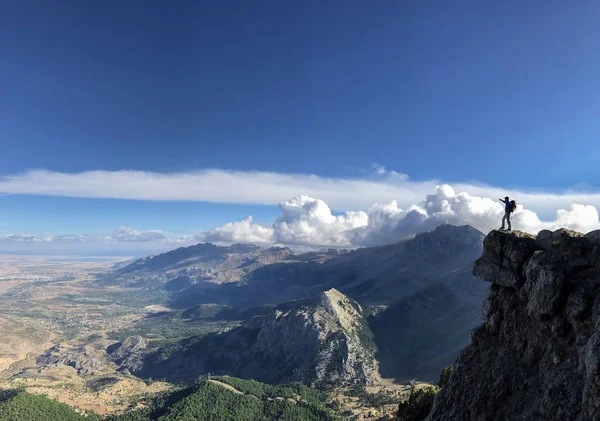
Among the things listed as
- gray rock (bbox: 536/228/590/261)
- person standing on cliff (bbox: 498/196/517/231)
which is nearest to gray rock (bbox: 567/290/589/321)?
gray rock (bbox: 536/228/590/261)

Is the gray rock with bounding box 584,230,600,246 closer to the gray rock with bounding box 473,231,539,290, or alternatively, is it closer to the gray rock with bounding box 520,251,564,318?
the gray rock with bounding box 473,231,539,290

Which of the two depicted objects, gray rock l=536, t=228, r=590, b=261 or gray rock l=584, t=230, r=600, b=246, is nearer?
gray rock l=584, t=230, r=600, b=246

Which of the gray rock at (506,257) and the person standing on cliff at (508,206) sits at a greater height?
the person standing on cliff at (508,206)

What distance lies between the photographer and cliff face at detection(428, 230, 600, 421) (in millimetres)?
47069

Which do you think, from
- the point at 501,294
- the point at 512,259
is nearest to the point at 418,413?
the point at 501,294

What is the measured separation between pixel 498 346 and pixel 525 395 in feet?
37.5

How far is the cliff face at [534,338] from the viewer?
4707 centimetres

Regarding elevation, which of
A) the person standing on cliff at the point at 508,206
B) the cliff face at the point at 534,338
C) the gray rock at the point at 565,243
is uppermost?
the person standing on cliff at the point at 508,206

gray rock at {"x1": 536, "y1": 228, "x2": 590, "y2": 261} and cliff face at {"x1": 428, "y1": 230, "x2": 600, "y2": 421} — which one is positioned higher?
gray rock at {"x1": 536, "y1": 228, "x2": 590, "y2": 261}

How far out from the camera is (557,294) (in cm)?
5325

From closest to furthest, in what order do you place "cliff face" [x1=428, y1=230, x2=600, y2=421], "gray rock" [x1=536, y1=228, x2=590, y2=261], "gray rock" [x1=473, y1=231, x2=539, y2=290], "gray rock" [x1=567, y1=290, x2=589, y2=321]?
"cliff face" [x1=428, y1=230, x2=600, y2=421]
"gray rock" [x1=567, y1=290, x2=589, y2=321]
"gray rock" [x1=536, y1=228, x2=590, y2=261]
"gray rock" [x1=473, y1=231, x2=539, y2=290]

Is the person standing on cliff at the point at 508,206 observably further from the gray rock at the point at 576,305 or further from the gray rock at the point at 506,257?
the gray rock at the point at 576,305

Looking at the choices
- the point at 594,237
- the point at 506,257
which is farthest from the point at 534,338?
the point at 594,237

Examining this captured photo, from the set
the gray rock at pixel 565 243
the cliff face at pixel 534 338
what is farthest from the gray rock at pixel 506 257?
the gray rock at pixel 565 243
